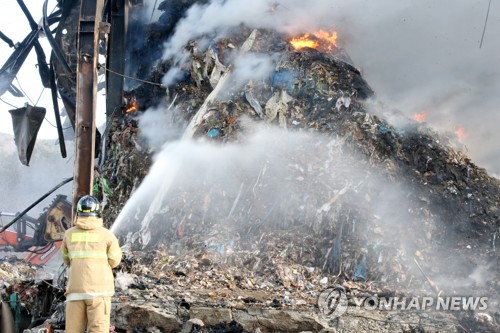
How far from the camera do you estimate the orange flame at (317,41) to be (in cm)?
1170

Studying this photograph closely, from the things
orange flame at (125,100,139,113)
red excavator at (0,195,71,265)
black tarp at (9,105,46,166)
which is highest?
orange flame at (125,100,139,113)

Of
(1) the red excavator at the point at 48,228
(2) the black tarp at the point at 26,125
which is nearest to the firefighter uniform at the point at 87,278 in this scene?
(2) the black tarp at the point at 26,125

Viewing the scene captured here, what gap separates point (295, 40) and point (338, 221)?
6.19 metres

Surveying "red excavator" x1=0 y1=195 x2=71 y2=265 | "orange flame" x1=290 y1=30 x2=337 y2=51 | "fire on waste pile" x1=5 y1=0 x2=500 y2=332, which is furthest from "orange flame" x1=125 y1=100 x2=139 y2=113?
"orange flame" x1=290 y1=30 x2=337 y2=51

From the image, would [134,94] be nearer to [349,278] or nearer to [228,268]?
[228,268]

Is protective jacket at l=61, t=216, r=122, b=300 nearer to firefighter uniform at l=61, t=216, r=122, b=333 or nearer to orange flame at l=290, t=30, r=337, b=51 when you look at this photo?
firefighter uniform at l=61, t=216, r=122, b=333

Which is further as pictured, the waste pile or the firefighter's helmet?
the waste pile

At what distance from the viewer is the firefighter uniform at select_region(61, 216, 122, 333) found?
3285mm

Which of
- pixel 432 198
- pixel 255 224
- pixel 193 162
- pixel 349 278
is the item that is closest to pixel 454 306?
pixel 349 278

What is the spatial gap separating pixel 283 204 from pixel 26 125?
4.59 metres

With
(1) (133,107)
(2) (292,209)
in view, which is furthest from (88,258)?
(1) (133,107)

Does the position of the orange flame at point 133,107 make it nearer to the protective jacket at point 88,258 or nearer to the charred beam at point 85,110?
the charred beam at point 85,110

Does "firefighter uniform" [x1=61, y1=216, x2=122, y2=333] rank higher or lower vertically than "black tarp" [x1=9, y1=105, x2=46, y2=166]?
lower

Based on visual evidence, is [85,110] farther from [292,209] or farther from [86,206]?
[292,209]
